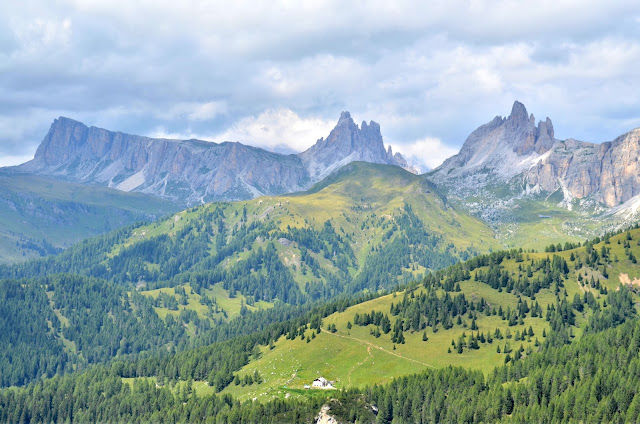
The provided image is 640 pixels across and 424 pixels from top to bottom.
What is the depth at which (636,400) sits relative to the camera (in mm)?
181500

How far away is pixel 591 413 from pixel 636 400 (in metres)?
12.6

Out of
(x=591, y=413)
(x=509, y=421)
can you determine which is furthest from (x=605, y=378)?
(x=509, y=421)

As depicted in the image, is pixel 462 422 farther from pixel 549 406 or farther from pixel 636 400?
pixel 636 400

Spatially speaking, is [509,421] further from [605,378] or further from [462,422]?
[605,378]

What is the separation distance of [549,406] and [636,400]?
77.2 ft

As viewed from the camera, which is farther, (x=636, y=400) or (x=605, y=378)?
(x=605, y=378)

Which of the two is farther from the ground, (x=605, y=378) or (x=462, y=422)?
(x=605, y=378)

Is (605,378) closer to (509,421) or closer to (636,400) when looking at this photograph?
(636,400)

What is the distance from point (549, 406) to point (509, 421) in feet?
41.5

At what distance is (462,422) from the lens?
19900cm

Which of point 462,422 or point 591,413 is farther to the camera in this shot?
point 462,422

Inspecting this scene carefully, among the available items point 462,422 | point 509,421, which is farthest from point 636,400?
point 462,422

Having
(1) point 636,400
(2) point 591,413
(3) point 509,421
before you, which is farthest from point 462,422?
(1) point 636,400

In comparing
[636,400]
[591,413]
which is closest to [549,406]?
[591,413]
